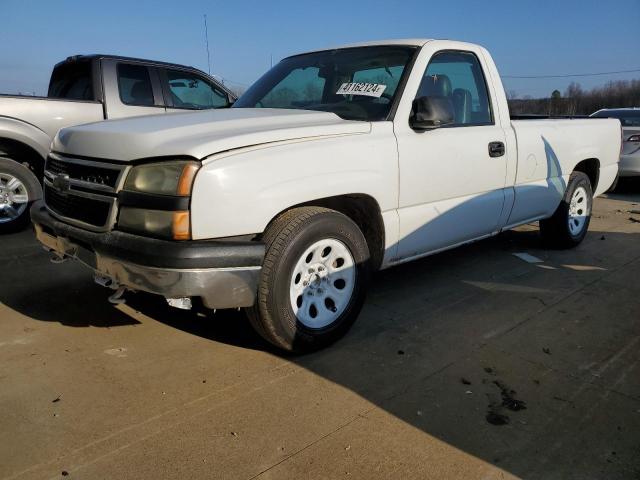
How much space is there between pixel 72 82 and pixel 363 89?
458 cm

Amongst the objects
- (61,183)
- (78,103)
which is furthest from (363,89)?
(78,103)

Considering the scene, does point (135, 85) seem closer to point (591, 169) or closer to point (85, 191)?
point (85, 191)

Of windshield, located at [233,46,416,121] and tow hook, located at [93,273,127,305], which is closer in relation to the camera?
tow hook, located at [93,273,127,305]

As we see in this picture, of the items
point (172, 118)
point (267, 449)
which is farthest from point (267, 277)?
point (172, 118)

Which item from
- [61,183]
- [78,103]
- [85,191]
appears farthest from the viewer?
[78,103]

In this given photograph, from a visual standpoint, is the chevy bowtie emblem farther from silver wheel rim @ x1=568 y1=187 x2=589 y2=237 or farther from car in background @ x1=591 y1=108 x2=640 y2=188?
car in background @ x1=591 y1=108 x2=640 y2=188

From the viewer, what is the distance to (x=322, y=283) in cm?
328

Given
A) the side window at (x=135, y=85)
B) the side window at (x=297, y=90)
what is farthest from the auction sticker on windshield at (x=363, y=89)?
the side window at (x=135, y=85)

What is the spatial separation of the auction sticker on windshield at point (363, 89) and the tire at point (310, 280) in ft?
3.25

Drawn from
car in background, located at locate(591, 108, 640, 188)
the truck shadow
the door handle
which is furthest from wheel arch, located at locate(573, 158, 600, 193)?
car in background, located at locate(591, 108, 640, 188)

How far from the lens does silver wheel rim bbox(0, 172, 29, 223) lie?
5.89 m

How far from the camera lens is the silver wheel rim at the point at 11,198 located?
5.89m

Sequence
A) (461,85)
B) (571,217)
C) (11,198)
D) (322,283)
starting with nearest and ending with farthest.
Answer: (322,283) → (461,85) → (571,217) → (11,198)

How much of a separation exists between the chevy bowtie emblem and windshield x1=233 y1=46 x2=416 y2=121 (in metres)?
1.55
